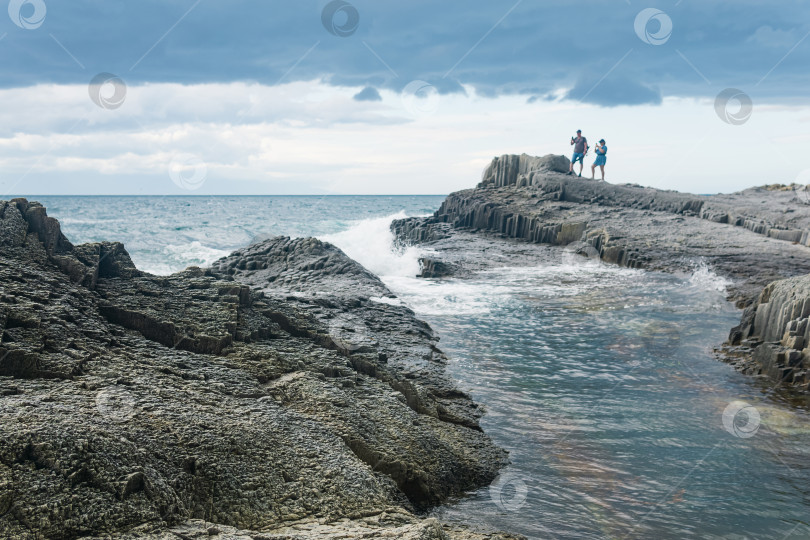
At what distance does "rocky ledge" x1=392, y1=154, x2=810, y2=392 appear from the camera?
1095cm

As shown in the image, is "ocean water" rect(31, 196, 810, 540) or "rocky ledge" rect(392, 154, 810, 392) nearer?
"ocean water" rect(31, 196, 810, 540)

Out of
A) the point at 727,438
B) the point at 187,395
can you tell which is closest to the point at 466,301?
the point at 727,438

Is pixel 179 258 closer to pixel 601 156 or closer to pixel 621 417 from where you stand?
pixel 601 156

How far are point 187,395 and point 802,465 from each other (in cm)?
634

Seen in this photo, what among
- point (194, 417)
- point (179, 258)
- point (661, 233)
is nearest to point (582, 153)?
point (661, 233)

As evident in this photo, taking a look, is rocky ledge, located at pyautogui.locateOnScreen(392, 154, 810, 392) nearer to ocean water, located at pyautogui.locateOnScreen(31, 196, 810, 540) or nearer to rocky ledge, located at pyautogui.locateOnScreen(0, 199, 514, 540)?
ocean water, located at pyautogui.locateOnScreen(31, 196, 810, 540)

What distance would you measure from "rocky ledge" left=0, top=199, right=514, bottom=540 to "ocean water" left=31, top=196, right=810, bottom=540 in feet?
2.28

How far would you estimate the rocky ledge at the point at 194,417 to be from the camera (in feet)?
12.2

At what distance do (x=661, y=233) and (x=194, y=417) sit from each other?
72.3ft

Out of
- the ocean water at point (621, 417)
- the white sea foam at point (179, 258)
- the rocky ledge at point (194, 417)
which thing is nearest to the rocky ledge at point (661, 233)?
the ocean water at point (621, 417)

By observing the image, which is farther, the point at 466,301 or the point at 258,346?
the point at 466,301

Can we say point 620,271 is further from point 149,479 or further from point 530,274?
point 149,479

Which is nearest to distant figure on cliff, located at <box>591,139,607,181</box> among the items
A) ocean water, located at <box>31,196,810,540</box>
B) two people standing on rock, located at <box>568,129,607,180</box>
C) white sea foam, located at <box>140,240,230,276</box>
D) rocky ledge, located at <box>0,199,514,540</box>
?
two people standing on rock, located at <box>568,129,607,180</box>

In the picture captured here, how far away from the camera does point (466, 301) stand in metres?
15.9
